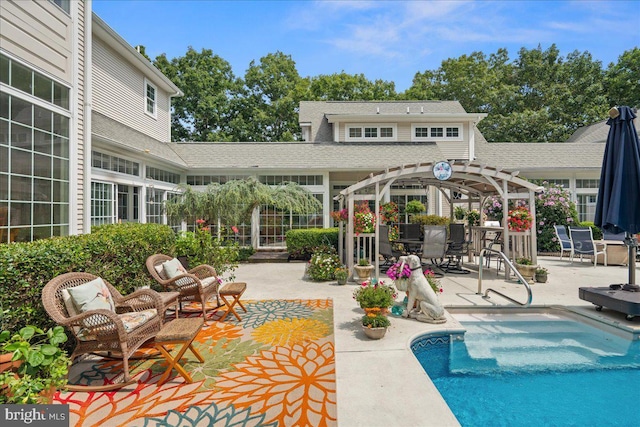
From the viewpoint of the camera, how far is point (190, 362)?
3.67m

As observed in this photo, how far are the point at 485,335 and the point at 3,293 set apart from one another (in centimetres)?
576

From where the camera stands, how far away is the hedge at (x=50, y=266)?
3.21 meters

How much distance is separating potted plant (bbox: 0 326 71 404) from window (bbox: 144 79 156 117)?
12.0 meters

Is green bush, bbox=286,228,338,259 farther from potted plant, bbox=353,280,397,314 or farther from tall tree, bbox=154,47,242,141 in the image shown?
tall tree, bbox=154,47,242,141

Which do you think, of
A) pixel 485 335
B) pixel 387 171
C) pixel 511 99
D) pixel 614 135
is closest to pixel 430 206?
pixel 387 171

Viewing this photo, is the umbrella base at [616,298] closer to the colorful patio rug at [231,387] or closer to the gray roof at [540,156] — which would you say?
the colorful patio rug at [231,387]

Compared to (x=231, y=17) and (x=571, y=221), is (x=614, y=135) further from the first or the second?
(x=231, y=17)

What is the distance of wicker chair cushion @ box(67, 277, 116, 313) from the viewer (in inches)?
133

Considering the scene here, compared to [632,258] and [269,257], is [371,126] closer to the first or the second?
[269,257]

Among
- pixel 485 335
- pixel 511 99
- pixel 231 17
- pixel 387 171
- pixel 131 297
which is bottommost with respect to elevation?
pixel 485 335

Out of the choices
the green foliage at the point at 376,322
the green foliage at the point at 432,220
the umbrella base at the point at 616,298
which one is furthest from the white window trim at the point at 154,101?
the umbrella base at the point at 616,298

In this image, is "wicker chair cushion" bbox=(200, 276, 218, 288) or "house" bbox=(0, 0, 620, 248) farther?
"house" bbox=(0, 0, 620, 248)

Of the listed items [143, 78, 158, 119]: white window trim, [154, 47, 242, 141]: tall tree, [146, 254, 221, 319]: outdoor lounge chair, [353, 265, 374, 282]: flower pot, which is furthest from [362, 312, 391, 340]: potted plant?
Result: [154, 47, 242, 141]: tall tree

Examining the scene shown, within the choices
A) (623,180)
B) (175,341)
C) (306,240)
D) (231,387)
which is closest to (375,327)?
(231,387)
